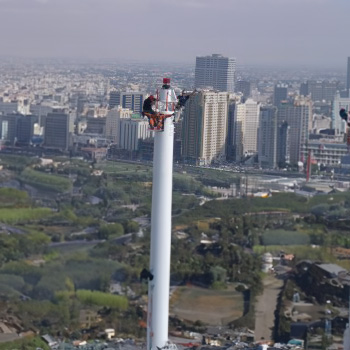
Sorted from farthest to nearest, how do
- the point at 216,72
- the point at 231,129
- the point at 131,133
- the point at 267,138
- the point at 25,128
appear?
the point at 25,128 < the point at 267,138 < the point at 231,129 < the point at 131,133 < the point at 216,72

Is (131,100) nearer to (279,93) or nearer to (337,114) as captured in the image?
(279,93)

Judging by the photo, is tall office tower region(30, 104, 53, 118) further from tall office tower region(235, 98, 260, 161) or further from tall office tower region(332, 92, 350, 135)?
tall office tower region(235, 98, 260, 161)

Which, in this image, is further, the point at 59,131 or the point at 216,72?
the point at 59,131

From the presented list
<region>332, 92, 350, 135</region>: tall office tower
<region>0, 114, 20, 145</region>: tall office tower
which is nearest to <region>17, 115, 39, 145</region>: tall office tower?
<region>0, 114, 20, 145</region>: tall office tower

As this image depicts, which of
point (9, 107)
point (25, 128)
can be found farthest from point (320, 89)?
point (9, 107)

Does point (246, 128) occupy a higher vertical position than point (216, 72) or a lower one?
lower

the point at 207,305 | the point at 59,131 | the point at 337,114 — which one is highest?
the point at 337,114
